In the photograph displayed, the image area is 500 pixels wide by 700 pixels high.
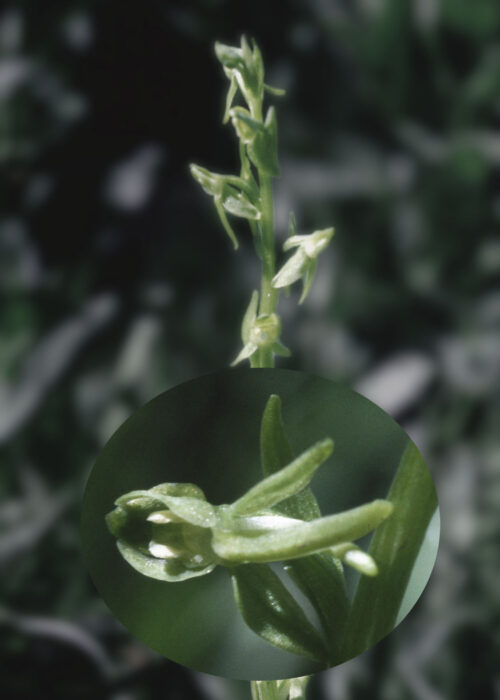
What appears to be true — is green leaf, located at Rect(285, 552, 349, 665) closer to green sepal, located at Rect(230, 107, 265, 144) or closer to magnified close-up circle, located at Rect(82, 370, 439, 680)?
magnified close-up circle, located at Rect(82, 370, 439, 680)

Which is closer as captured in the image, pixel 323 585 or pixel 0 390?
pixel 323 585

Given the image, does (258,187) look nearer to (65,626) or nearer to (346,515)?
(346,515)

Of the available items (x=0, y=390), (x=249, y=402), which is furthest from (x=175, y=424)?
(x=0, y=390)

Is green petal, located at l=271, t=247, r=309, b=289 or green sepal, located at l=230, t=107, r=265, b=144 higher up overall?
green sepal, located at l=230, t=107, r=265, b=144

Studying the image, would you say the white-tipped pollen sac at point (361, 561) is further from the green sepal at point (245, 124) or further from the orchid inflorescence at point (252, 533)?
the green sepal at point (245, 124)

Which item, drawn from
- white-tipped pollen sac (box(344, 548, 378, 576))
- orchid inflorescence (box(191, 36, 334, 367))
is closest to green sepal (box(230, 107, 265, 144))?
orchid inflorescence (box(191, 36, 334, 367))
